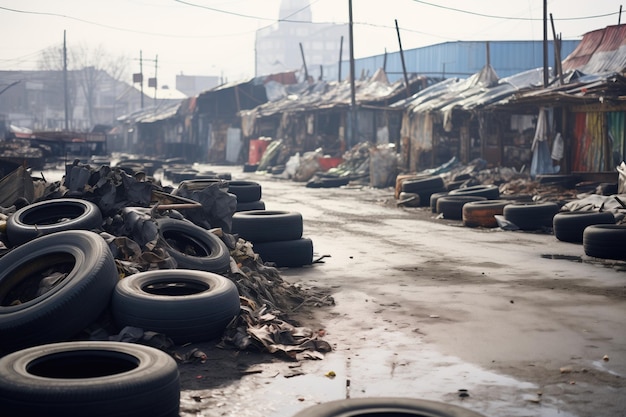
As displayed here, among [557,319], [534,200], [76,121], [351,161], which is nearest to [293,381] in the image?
[557,319]

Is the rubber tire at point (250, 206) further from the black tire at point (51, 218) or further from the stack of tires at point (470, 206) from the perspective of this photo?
the black tire at point (51, 218)

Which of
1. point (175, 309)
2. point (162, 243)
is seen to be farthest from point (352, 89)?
point (175, 309)

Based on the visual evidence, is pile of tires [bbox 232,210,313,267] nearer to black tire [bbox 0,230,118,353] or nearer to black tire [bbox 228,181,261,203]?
black tire [bbox 228,181,261,203]

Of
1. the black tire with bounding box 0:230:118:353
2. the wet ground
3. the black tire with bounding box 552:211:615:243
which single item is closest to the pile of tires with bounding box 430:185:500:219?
the black tire with bounding box 552:211:615:243

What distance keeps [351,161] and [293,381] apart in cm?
2749

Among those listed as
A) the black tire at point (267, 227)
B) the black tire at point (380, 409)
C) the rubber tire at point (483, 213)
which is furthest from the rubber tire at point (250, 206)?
the black tire at point (380, 409)

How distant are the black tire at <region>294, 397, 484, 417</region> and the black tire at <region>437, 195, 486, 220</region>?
13.5 meters

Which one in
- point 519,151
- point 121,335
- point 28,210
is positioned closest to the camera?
point 121,335

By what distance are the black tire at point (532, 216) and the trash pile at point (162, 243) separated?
6.22m

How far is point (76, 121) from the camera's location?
380 ft

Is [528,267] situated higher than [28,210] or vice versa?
[28,210]

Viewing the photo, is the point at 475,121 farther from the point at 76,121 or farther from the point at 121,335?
the point at 76,121

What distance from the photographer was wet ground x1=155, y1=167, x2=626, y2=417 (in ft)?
18.4

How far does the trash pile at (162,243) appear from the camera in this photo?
6949 millimetres
